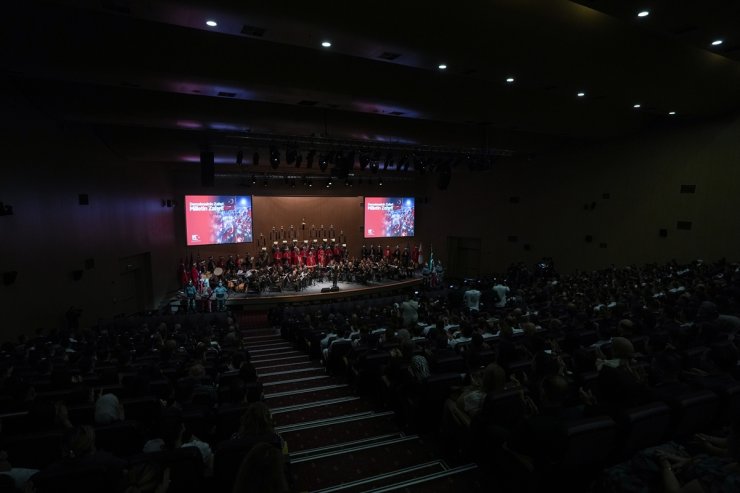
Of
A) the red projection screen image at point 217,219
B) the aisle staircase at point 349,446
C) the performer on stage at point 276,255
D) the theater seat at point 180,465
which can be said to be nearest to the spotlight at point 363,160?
the aisle staircase at point 349,446

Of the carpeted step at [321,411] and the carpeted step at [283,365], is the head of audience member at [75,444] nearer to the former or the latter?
the carpeted step at [321,411]

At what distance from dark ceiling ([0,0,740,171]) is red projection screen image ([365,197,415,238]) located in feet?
34.0

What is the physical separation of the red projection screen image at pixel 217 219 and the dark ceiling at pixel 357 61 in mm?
6753

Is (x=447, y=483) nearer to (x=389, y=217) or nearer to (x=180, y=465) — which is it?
(x=180, y=465)

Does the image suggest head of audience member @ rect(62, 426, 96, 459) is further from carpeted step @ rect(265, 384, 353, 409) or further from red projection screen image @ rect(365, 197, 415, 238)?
red projection screen image @ rect(365, 197, 415, 238)

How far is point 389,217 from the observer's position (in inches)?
923

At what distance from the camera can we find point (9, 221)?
8641 mm

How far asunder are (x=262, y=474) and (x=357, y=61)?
25.8 feet

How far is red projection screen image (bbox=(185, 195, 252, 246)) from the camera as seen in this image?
755 inches

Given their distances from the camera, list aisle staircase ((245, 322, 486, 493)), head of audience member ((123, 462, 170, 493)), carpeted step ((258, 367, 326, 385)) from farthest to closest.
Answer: carpeted step ((258, 367, 326, 385)) < aisle staircase ((245, 322, 486, 493)) < head of audience member ((123, 462, 170, 493))

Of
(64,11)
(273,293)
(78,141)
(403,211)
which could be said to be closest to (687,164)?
(403,211)

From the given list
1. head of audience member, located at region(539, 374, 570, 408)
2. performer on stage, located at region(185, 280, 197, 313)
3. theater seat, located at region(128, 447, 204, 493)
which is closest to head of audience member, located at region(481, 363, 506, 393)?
head of audience member, located at region(539, 374, 570, 408)

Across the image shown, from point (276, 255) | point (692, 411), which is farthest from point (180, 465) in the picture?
point (276, 255)

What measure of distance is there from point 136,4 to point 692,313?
30.8 feet
